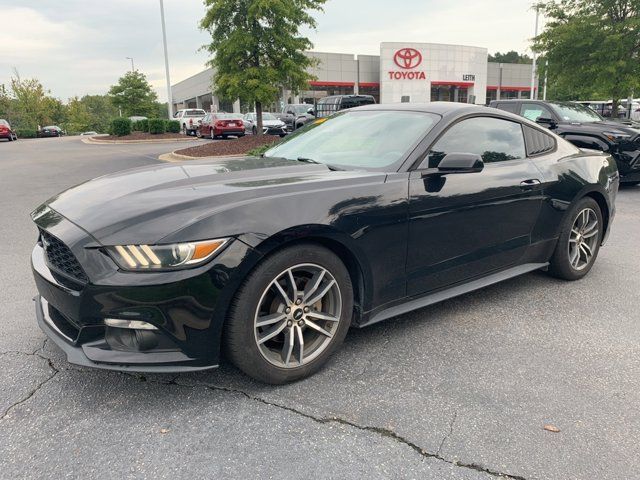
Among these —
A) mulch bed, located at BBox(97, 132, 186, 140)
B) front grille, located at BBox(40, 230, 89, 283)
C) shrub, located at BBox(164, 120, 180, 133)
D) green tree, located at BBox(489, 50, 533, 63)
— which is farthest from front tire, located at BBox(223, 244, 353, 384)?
green tree, located at BBox(489, 50, 533, 63)

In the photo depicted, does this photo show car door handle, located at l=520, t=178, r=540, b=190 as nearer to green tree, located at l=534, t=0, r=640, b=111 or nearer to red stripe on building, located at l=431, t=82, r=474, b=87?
green tree, located at l=534, t=0, r=640, b=111

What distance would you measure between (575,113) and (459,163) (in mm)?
8666

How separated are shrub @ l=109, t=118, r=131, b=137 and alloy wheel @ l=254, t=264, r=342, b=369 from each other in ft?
98.4

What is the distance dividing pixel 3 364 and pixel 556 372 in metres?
3.29

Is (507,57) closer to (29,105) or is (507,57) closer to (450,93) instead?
(450,93)

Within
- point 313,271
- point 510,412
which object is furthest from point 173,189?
point 510,412

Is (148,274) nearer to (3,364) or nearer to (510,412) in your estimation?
(3,364)

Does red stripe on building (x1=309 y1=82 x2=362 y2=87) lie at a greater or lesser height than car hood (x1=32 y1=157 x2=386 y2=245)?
greater

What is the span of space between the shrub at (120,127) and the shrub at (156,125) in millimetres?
1679

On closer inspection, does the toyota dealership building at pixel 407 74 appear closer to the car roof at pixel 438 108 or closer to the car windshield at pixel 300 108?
the car windshield at pixel 300 108

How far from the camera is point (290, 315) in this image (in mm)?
2816

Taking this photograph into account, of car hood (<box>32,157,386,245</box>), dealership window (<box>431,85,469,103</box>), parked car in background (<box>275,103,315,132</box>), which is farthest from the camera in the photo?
dealership window (<box>431,85,469,103</box>)

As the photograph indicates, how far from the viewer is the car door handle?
3.92m

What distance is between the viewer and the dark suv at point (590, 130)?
9250 millimetres
